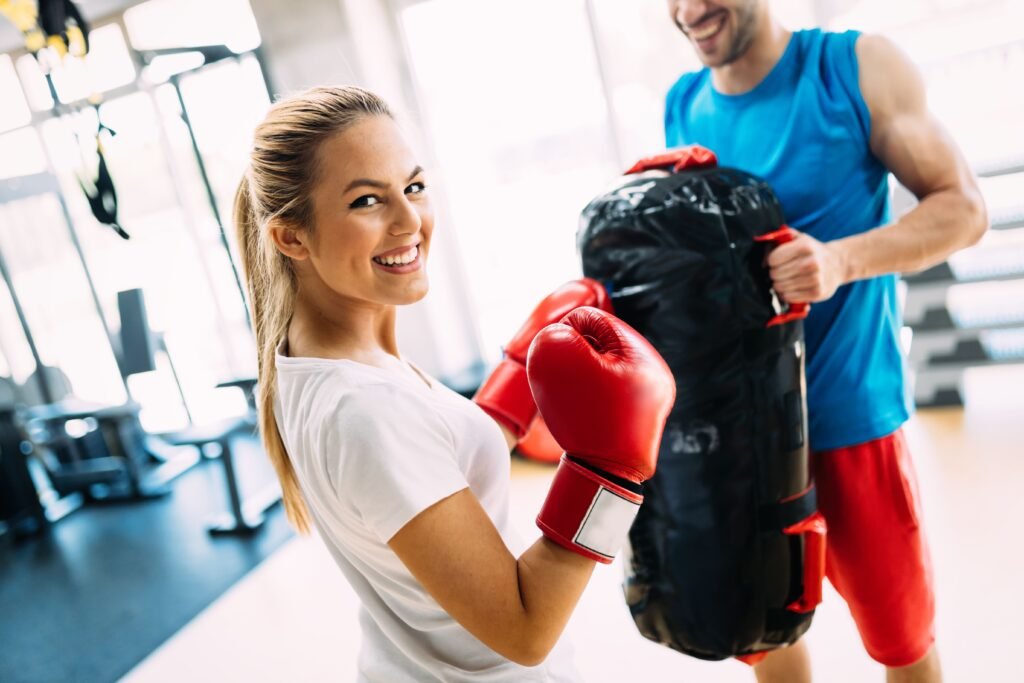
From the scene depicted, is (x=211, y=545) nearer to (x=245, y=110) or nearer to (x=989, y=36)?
(x=245, y=110)

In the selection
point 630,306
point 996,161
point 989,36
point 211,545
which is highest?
point 989,36

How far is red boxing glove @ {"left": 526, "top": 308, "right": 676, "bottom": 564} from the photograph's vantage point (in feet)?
2.85

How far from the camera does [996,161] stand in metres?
3.31

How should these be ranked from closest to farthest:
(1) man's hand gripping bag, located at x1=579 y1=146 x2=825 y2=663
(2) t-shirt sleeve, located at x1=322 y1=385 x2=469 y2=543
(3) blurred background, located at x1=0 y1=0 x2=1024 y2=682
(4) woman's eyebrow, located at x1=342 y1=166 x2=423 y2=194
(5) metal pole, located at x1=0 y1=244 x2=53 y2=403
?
1. (2) t-shirt sleeve, located at x1=322 y1=385 x2=469 y2=543
2. (4) woman's eyebrow, located at x1=342 y1=166 x2=423 y2=194
3. (1) man's hand gripping bag, located at x1=579 y1=146 x2=825 y2=663
4. (3) blurred background, located at x1=0 y1=0 x2=1024 y2=682
5. (5) metal pole, located at x1=0 y1=244 x2=53 y2=403

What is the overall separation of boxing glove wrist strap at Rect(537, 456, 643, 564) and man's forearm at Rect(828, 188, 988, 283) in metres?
0.73

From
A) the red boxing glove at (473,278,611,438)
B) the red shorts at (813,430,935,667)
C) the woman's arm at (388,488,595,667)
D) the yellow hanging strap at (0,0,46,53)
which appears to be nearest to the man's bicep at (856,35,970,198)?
the red shorts at (813,430,935,667)

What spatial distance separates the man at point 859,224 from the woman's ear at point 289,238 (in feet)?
3.13

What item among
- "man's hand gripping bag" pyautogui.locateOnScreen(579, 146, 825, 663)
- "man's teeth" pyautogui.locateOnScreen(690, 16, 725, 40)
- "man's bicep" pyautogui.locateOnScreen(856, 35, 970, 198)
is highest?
"man's teeth" pyautogui.locateOnScreen(690, 16, 725, 40)

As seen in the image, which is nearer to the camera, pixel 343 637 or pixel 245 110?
pixel 343 637

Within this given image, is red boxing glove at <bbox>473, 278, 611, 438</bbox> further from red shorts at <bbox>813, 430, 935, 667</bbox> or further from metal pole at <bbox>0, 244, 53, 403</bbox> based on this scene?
metal pole at <bbox>0, 244, 53, 403</bbox>

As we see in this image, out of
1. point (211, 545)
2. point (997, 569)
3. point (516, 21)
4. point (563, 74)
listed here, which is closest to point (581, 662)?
point (997, 569)

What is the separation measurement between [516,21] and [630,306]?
3453 mm

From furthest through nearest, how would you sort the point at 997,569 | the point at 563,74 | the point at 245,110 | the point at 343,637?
the point at 245,110
the point at 563,74
the point at 343,637
the point at 997,569

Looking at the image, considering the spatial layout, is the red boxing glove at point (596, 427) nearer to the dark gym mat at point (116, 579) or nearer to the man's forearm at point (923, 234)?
the man's forearm at point (923, 234)
